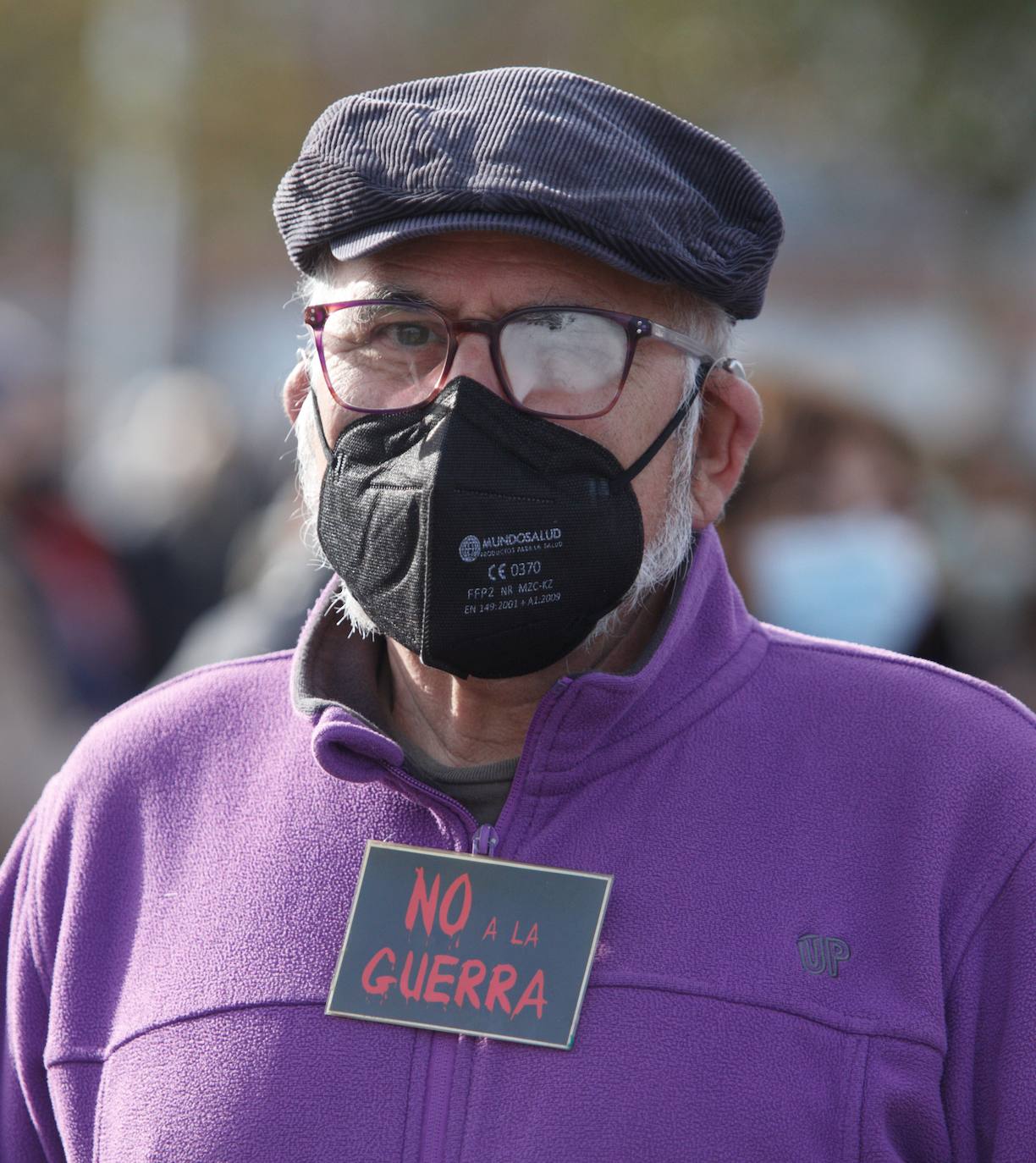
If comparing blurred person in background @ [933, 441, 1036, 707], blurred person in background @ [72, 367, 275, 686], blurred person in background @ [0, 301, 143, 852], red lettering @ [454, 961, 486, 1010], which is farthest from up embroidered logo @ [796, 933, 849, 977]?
blurred person in background @ [72, 367, 275, 686]

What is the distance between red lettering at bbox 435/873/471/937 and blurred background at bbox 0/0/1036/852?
0.90 metres

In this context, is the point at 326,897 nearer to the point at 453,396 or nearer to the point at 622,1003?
the point at 622,1003

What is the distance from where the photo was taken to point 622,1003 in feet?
6.07

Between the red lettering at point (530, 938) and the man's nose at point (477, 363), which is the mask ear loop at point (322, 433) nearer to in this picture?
the man's nose at point (477, 363)

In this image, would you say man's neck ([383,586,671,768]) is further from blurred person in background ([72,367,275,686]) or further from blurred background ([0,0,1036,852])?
blurred person in background ([72,367,275,686])

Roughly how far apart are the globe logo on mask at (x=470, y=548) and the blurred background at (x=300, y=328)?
64 cm

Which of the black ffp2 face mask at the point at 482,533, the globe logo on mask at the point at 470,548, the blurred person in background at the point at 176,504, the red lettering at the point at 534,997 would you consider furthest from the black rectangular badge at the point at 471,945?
the blurred person in background at the point at 176,504

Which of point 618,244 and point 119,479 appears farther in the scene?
point 119,479

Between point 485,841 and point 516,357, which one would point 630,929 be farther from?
point 516,357

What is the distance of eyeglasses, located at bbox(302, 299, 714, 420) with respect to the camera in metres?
2.00

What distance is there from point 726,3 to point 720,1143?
1118 cm

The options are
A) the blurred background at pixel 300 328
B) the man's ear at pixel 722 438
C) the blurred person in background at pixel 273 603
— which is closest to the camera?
the man's ear at pixel 722 438

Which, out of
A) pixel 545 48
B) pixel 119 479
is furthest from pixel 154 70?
pixel 119 479

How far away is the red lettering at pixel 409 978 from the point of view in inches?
75.2
